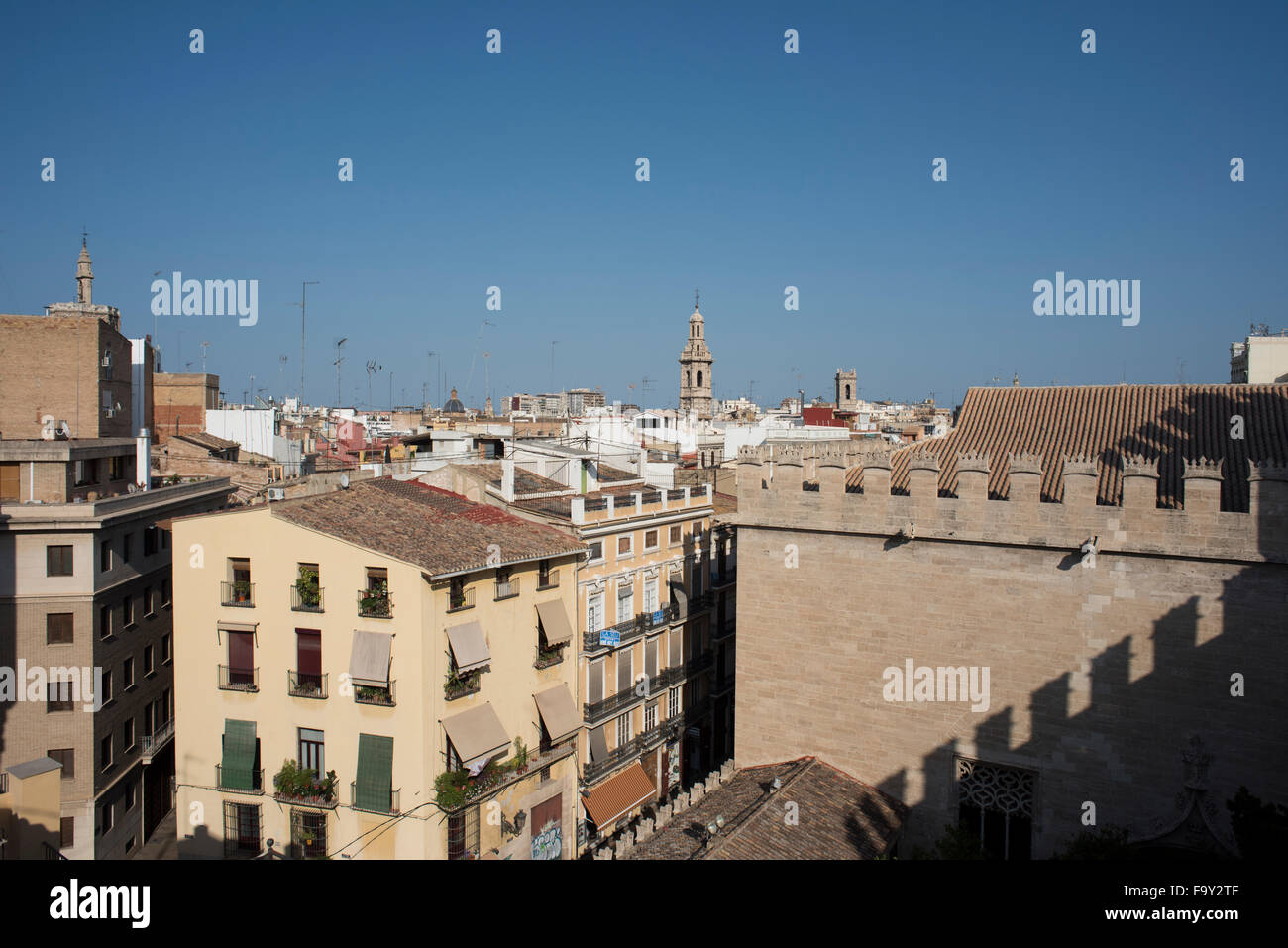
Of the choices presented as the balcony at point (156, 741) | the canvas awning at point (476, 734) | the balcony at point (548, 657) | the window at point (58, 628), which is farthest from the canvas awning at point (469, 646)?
the balcony at point (156, 741)

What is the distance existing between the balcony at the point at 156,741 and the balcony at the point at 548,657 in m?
11.5

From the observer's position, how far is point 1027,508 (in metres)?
→ 14.9

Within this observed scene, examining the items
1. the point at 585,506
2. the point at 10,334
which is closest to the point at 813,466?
the point at 585,506

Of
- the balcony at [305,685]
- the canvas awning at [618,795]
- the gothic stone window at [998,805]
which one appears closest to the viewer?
the gothic stone window at [998,805]

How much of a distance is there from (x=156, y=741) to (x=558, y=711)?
12086 mm

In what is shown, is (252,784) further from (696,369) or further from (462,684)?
(696,369)

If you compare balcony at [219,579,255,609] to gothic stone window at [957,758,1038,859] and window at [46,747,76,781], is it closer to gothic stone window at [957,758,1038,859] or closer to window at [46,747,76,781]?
window at [46,747,76,781]

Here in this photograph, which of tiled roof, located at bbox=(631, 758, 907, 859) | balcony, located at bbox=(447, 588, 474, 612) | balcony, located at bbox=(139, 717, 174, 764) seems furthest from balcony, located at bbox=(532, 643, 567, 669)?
balcony, located at bbox=(139, 717, 174, 764)

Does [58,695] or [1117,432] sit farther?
[58,695]

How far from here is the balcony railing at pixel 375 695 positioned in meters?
19.4

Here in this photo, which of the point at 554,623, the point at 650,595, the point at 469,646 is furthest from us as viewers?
the point at 650,595

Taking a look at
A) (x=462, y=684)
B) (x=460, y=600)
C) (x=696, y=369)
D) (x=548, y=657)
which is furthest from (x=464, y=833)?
(x=696, y=369)

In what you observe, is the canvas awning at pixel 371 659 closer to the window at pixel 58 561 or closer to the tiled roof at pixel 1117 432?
the window at pixel 58 561
